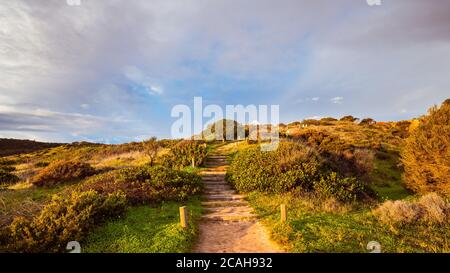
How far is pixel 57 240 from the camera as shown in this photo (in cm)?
889

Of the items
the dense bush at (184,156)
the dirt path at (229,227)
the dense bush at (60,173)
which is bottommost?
the dirt path at (229,227)

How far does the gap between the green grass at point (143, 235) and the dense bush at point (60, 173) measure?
10.2 meters

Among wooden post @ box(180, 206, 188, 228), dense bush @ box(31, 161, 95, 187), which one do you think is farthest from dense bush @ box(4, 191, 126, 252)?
dense bush @ box(31, 161, 95, 187)

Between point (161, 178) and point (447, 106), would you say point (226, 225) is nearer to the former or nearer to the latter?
point (161, 178)

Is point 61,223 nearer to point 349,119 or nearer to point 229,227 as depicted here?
point 229,227

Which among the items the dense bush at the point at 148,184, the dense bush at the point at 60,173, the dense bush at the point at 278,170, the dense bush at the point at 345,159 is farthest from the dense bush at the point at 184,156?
the dense bush at the point at 345,159

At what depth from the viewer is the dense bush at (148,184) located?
44.9ft

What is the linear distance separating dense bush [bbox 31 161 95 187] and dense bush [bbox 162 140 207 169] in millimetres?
6377

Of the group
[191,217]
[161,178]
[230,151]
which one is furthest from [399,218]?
[230,151]

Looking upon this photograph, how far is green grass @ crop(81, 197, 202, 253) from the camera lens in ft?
28.3

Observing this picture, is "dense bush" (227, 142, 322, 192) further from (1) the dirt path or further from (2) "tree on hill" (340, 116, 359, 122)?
(2) "tree on hill" (340, 116, 359, 122)

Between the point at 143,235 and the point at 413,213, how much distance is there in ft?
34.5

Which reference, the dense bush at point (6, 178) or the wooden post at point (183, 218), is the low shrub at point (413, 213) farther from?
the dense bush at point (6, 178)
